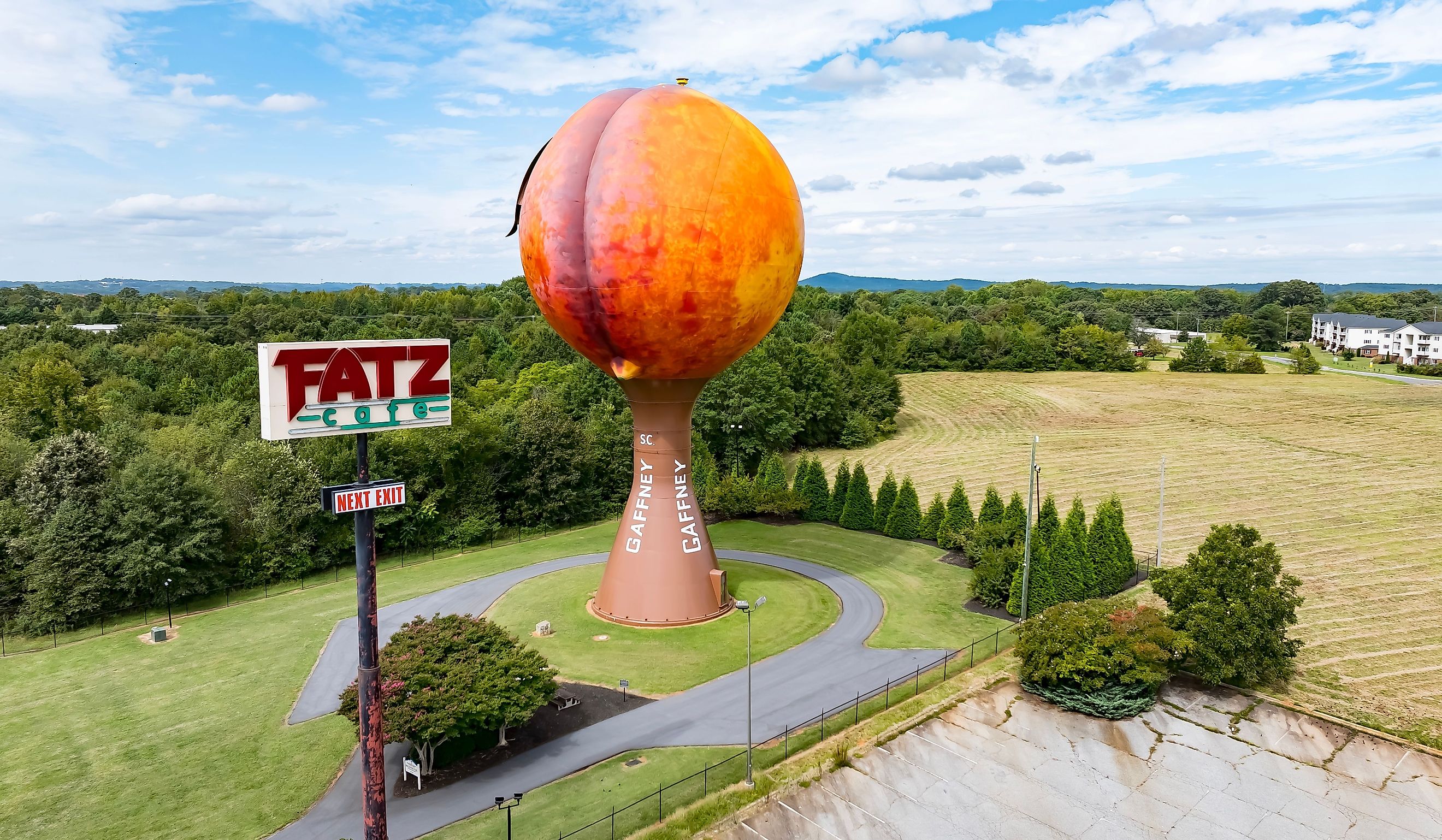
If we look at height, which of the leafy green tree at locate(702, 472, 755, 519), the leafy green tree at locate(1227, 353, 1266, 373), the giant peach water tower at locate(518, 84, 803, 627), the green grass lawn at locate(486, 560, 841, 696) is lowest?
the green grass lawn at locate(486, 560, 841, 696)

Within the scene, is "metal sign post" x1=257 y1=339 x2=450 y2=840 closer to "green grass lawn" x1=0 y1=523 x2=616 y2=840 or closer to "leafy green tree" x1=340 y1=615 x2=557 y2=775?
"leafy green tree" x1=340 y1=615 x2=557 y2=775

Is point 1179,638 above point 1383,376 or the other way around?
the other way around

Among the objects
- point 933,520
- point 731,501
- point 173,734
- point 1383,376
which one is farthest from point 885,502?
point 1383,376

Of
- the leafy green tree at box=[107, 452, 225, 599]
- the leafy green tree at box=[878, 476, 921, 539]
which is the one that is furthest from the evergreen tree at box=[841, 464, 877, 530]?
the leafy green tree at box=[107, 452, 225, 599]

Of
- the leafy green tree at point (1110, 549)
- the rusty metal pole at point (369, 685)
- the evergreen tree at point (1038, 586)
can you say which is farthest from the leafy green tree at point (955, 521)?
the rusty metal pole at point (369, 685)

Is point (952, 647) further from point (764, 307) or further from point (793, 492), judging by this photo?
point (793, 492)

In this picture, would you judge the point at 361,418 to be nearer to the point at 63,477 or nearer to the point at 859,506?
the point at 63,477

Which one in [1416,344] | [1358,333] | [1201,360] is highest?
[1358,333]

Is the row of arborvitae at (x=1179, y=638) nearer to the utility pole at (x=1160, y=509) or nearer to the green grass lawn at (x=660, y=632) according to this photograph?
the utility pole at (x=1160, y=509)
